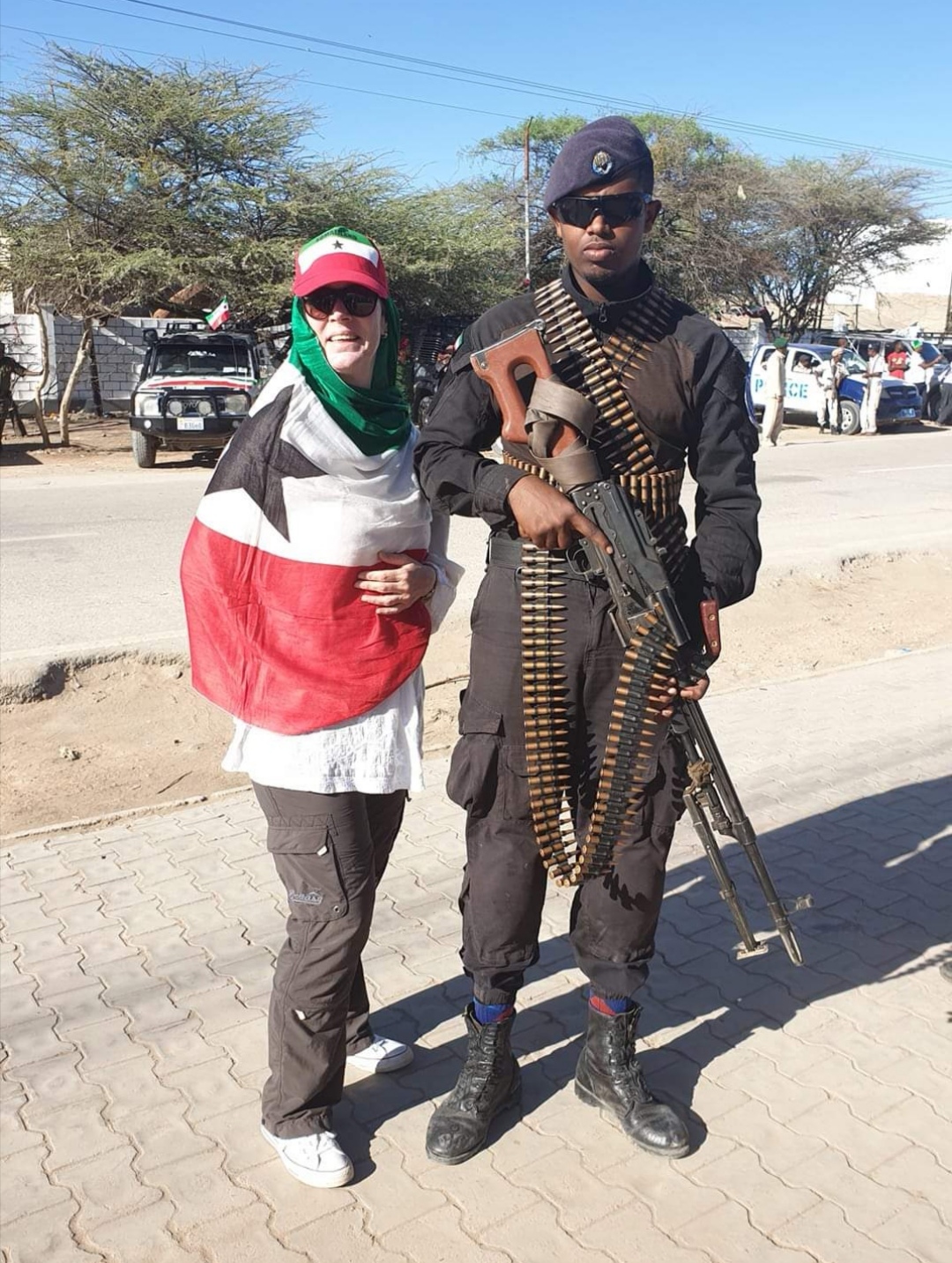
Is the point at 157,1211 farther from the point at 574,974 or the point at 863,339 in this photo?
the point at 863,339

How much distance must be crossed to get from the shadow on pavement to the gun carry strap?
2.59 feet

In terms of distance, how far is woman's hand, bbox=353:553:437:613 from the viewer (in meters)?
2.64

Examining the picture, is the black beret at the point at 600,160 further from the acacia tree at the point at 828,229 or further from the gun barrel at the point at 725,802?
the acacia tree at the point at 828,229

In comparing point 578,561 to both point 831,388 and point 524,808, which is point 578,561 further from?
point 831,388

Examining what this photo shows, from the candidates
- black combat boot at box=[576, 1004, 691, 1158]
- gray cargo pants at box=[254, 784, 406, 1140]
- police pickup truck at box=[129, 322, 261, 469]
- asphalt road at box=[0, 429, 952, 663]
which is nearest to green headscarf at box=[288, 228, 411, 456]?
gray cargo pants at box=[254, 784, 406, 1140]

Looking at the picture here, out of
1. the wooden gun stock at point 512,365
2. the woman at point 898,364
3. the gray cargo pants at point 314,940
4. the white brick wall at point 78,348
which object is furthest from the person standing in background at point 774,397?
the gray cargo pants at point 314,940

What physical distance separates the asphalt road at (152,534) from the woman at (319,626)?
14.2 feet

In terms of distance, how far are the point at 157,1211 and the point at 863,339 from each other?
29321mm

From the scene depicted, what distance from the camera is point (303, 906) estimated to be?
2633mm

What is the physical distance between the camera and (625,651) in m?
2.71

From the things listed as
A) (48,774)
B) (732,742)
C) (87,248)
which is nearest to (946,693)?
(732,742)

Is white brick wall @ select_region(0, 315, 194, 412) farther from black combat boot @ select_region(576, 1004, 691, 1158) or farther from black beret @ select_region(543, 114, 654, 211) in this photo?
black combat boot @ select_region(576, 1004, 691, 1158)

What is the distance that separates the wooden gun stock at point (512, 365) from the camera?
2.62m

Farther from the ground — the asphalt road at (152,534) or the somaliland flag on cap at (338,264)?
the somaliland flag on cap at (338,264)
